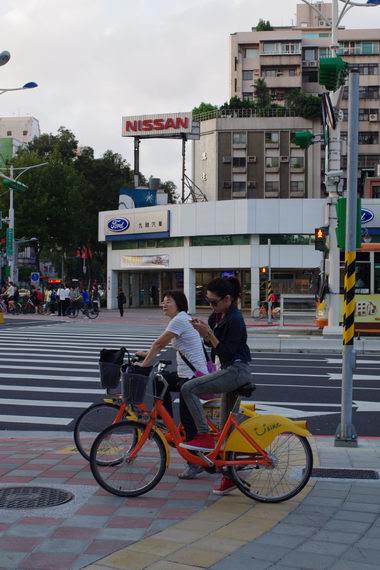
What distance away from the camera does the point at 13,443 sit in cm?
888

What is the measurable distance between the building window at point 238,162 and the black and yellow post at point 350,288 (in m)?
59.3

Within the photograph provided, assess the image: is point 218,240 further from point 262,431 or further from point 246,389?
point 262,431

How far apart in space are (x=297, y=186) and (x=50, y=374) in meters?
54.5

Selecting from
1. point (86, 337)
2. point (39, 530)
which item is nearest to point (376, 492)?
point (39, 530)

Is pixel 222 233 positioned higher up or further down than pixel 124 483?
higher up

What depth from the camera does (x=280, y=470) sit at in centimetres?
639

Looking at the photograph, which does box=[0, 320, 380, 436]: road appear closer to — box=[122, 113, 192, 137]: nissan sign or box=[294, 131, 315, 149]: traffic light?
box=[294, 131, 315, 149]: traffic light

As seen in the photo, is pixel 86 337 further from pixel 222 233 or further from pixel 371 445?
pixel 222 233

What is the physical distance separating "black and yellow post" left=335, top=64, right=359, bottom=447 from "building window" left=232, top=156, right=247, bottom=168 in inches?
2337

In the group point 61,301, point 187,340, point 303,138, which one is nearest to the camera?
point 187,340

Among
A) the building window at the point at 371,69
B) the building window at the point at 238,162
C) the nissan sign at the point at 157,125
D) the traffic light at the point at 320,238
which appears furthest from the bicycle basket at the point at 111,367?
the building window at the point at 371,69

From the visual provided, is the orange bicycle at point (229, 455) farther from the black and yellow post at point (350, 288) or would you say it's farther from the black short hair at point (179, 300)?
the black and yellow post at point (350, 288)

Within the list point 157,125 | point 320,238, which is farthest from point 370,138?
point 320,238

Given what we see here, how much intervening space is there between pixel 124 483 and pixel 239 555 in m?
1.77
